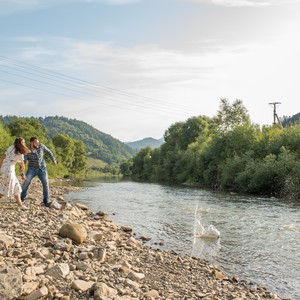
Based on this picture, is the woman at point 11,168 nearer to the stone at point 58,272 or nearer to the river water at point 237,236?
the river water at point 237,236

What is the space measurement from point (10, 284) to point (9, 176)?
27.7ft

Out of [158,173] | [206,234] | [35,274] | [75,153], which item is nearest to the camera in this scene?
[35,274]

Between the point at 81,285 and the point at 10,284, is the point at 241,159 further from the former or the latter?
the point at 10,284

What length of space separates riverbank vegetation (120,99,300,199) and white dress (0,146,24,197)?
29.9 metres

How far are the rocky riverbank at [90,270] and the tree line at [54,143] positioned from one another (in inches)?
1747

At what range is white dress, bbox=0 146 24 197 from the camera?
46.2ft

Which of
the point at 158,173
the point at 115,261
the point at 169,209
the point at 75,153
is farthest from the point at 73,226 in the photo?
the point at 75,153

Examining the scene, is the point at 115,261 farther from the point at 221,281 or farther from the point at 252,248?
the point at 252,248

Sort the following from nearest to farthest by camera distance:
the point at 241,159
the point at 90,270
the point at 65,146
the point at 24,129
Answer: the point at 90,270
the point at 241,159
the point at 24,129
the point at 65,146

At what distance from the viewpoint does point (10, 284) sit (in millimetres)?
6348

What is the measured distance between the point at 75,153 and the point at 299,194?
354 feet

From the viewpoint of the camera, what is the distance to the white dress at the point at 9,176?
46.2 feet

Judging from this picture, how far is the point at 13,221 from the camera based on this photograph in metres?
12.1

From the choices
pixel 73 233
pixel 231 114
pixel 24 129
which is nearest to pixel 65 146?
pixel 24 129
